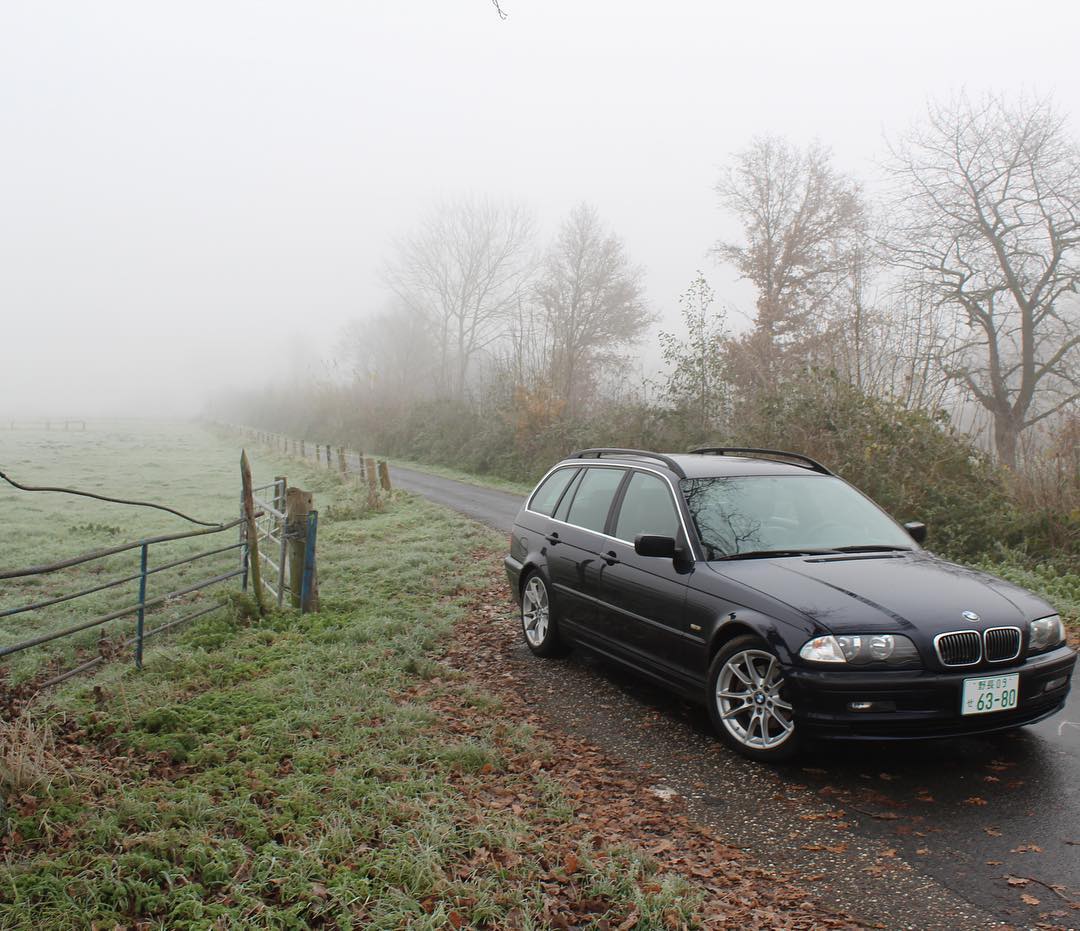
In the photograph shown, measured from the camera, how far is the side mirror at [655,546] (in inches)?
210

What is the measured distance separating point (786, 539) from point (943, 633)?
1342 millimetres

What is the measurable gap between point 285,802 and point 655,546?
263 centimetres

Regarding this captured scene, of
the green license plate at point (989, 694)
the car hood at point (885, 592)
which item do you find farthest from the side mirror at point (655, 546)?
the green license plate at point (989, 694)

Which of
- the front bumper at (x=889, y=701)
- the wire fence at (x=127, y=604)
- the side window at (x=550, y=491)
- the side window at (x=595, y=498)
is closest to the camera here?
the front bumper at (x=889, y=701)

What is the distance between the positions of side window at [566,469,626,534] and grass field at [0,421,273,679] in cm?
492

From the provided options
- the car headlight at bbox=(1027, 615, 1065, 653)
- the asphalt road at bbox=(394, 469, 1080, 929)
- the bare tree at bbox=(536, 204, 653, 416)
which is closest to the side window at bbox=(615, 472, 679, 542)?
the asphalt road at bbox=(394, 469, 1080, 929)

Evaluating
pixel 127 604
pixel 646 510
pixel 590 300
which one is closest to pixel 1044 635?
pixel 646 510

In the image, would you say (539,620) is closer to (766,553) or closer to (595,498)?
(595,498)

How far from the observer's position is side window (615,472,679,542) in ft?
19.1

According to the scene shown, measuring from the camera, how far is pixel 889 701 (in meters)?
4.25

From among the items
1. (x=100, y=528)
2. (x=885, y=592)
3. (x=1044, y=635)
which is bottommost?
(x=100, y=528)

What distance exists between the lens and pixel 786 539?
5520 mm

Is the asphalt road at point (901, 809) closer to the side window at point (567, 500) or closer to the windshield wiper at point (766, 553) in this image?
the windshield wiper at point (766, 553)

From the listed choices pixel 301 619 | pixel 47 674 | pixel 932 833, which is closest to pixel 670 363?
pixel 301 619
